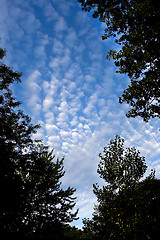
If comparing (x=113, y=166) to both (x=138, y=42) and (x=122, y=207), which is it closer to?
(x=122, y=207)

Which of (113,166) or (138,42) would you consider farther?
(113,166)

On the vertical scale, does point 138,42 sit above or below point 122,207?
above

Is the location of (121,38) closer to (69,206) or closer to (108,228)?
(108,228)

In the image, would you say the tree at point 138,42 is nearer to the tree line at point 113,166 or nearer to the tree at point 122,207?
the tree line at point 113,166

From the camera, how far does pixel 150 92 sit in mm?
11031

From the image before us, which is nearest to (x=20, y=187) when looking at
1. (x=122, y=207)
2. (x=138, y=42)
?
(x=122, y=207)

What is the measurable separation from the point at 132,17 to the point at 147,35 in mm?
2080

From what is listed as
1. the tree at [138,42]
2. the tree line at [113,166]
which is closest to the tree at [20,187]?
the tree line at [113,166]

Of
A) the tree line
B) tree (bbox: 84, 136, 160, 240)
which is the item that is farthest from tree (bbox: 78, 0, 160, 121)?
tree (bbox: 84, 136, 160, 240)

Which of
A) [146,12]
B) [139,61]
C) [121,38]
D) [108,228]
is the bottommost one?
[108,228]

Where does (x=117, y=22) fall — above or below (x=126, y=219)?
above

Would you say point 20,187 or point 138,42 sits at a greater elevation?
point 138,42

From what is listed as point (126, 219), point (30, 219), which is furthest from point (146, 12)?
point (30, 219)

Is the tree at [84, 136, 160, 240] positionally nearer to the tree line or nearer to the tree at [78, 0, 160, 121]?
the tree line
